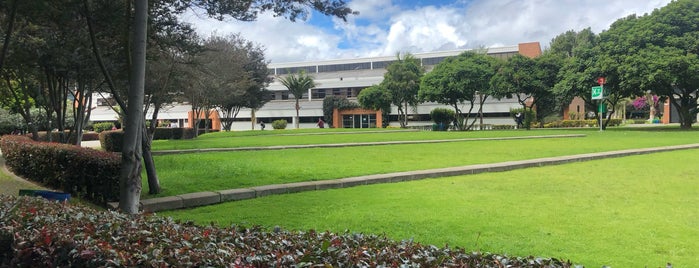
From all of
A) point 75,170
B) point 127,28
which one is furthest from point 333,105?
point 127,28

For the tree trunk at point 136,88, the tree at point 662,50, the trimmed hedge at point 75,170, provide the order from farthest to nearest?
1. the tree at point 662,50
2. the trimmed hedge at point 75,170
3. the tree trunk at point 136,88

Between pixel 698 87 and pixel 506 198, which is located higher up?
pixel 698 87

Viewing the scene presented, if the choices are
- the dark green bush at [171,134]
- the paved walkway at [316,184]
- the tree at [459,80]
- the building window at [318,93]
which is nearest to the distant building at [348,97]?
the building window at [318,93]

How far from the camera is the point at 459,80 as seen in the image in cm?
3909

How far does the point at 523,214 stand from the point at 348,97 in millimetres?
58089

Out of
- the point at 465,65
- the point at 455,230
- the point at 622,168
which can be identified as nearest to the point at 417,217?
the point at 455,230

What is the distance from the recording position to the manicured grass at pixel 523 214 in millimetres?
4411

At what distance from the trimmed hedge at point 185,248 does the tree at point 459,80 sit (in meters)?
36.2

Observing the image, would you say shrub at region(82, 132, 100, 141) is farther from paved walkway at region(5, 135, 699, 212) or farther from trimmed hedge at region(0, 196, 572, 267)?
trimmed hedge at region(0, 196, 572, 267)

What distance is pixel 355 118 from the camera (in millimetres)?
59031

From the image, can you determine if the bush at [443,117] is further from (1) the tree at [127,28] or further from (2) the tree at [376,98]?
(1) the tree at [127,28]

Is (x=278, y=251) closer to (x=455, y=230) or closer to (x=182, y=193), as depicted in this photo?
(x=455, y=230)

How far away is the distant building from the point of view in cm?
5759

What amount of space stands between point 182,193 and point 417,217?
395cm
